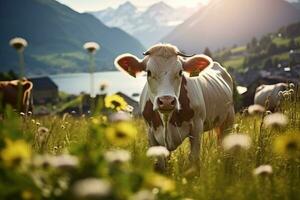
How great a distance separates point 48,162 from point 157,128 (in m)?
4.96

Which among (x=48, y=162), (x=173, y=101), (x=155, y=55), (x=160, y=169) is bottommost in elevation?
(x=160, y=169)

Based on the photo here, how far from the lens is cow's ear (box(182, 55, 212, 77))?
7.43m

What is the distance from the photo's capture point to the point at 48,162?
2.22 meters

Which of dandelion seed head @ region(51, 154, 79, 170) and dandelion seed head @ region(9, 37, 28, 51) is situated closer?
dandelion seed head @ region(51, 154, 79, 170)

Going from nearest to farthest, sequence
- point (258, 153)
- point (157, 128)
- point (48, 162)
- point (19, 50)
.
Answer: point (48, 162), point (19, 50), point (258, 153), point (157, 128)

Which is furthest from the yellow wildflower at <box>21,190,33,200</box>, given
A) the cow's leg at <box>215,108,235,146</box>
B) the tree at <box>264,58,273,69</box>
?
the tree at <box>264,58,273,69</box>

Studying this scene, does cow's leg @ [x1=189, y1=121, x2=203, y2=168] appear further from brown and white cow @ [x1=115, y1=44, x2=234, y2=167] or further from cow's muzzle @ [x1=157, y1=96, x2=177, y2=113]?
cow's muzzle @ [x1=157, y1=96, x2=177, y2=113]

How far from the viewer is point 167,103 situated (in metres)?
6.12

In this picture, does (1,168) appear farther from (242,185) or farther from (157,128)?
(157,128)

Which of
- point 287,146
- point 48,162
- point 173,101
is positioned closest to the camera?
point 48,162

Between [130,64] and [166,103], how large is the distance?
1.55 meters

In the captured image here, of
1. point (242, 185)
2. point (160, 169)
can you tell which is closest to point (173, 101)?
point (160, 169)

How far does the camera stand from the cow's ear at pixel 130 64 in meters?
7.39

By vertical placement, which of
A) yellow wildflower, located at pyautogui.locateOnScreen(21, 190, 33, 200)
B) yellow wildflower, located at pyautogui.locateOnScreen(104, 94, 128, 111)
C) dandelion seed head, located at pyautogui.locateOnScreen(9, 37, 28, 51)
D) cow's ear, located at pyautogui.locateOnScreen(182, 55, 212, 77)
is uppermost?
cow's ear, located at pyautogui.locateOnScreen(182, 55, 212, 77)
